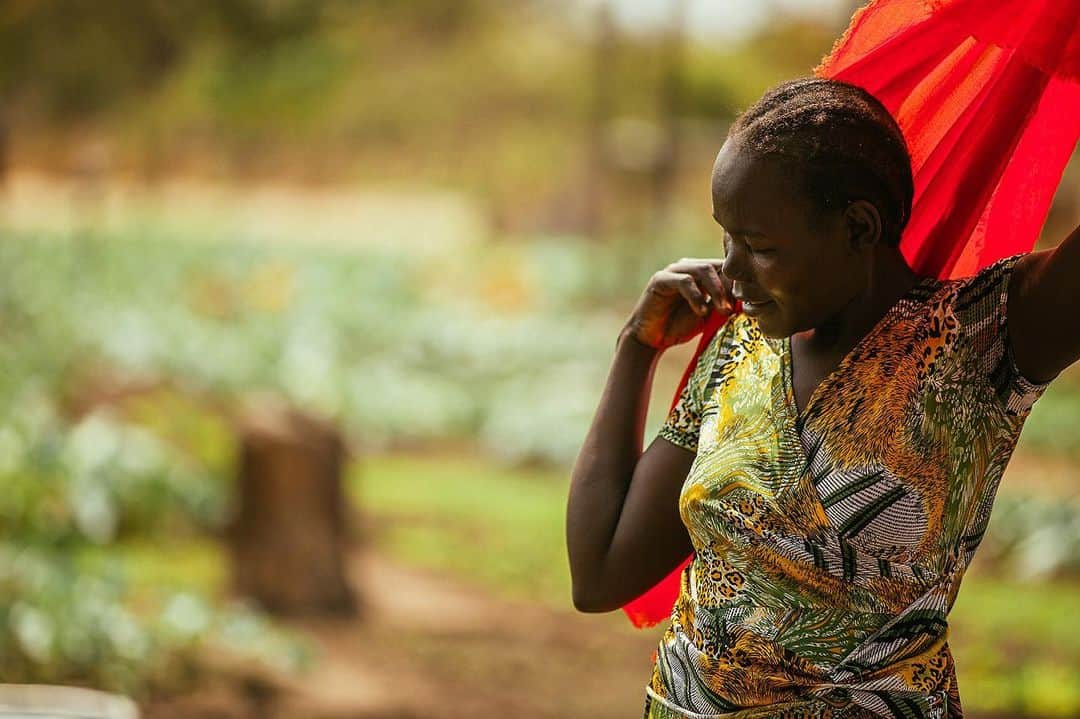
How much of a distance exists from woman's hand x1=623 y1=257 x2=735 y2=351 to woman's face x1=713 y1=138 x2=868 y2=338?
157 mm

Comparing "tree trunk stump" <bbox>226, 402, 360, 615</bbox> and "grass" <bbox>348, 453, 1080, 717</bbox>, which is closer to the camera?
"grass" <bbox>348, 453, 1080, 717</bbox>

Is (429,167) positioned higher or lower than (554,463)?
higher

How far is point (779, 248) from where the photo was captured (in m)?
1.46

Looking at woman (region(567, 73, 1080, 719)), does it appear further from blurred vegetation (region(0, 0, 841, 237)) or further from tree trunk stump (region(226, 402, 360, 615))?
blurred vegetation (region(0, 0, 841, 237))

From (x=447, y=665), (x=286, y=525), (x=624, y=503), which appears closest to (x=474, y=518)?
(x=286, y=525)

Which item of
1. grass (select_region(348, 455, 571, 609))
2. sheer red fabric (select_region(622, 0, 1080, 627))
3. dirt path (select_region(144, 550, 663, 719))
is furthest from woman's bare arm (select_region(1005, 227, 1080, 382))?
grass (select_region(348, 455, 571, 609))

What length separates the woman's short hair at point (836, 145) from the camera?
56.7 inches

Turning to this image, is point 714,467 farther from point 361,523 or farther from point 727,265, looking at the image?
point 361,523

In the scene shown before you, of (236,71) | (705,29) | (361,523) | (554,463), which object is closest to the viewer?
(361,523)

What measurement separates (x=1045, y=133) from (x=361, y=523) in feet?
22.6

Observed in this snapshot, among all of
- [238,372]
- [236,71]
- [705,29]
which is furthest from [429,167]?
[238,372]

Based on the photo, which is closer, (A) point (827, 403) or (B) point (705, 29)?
(A) point (827, 403)

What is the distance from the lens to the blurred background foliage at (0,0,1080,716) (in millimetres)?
6598

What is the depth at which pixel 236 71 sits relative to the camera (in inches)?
554
